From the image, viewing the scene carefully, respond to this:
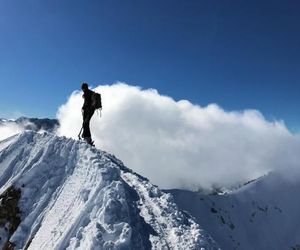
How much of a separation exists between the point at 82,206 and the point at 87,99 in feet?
29.8

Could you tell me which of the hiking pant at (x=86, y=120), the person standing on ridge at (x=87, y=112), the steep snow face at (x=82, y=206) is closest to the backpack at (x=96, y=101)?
the person standing on ridge at (x=87, y=112)

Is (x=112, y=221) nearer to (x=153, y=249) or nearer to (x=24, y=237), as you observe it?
(x=153, y=249)

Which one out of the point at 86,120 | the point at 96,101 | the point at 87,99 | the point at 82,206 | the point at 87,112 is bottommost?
the point at 82,206

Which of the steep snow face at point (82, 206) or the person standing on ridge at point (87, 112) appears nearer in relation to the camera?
the steep snow face at point (82, 206)

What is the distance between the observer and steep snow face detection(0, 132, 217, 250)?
1493 centimetres

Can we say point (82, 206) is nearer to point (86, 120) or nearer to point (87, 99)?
point (86, 120)

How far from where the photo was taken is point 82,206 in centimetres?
1605

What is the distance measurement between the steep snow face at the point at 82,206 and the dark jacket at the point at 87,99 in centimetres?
330

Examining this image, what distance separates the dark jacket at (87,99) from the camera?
2380cm

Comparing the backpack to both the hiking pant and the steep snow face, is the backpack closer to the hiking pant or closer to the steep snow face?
the hiking pant

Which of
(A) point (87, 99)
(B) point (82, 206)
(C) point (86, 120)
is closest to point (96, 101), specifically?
(A) point (87, 99)

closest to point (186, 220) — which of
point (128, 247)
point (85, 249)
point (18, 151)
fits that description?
point (128, 247)

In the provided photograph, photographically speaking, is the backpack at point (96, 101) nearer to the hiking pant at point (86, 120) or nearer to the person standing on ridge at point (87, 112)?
the person standing on ridge at point (87, 112)

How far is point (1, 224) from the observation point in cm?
1759
